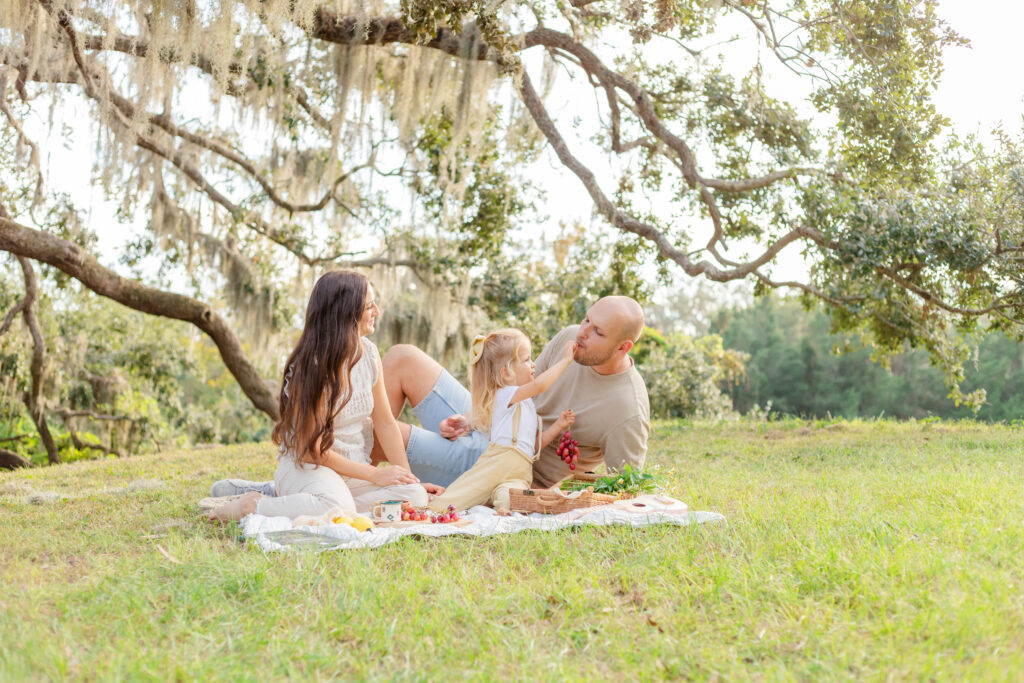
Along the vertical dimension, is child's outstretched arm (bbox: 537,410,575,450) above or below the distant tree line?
above

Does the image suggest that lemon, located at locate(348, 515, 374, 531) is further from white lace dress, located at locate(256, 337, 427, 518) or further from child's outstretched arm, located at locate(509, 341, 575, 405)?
child's outstretched arm, located at locate(509, 341, 575, 405)

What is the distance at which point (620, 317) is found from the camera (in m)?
3.83

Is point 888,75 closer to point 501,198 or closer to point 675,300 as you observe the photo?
point 501,198

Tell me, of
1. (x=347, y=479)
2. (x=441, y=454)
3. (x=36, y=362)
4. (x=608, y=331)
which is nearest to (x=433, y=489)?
(x=441, y=454)

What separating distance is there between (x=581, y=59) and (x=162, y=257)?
609cm

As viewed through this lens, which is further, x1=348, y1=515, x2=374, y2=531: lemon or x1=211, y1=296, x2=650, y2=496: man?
x1=211, y1=296, x2=650, y2=496: man

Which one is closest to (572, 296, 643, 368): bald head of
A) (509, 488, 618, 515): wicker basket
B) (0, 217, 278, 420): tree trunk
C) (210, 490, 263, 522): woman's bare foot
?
(509, 488, 618, 515): wicker basket

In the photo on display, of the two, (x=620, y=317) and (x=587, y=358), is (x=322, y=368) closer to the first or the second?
(x=587, y=358)

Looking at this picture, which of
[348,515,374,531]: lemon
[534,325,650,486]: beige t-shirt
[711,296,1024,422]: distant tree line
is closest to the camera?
[348,515,374,531]: lemon

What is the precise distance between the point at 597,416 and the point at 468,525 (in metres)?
0.98

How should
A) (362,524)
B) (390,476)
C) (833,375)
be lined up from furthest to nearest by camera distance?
(833,375) < (390,476) < (362,524)

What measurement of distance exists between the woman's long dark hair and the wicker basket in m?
0.84

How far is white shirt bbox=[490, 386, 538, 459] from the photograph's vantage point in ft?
12.4

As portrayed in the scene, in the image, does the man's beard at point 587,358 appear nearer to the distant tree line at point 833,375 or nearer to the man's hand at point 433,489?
the man's hand at point 433,489
